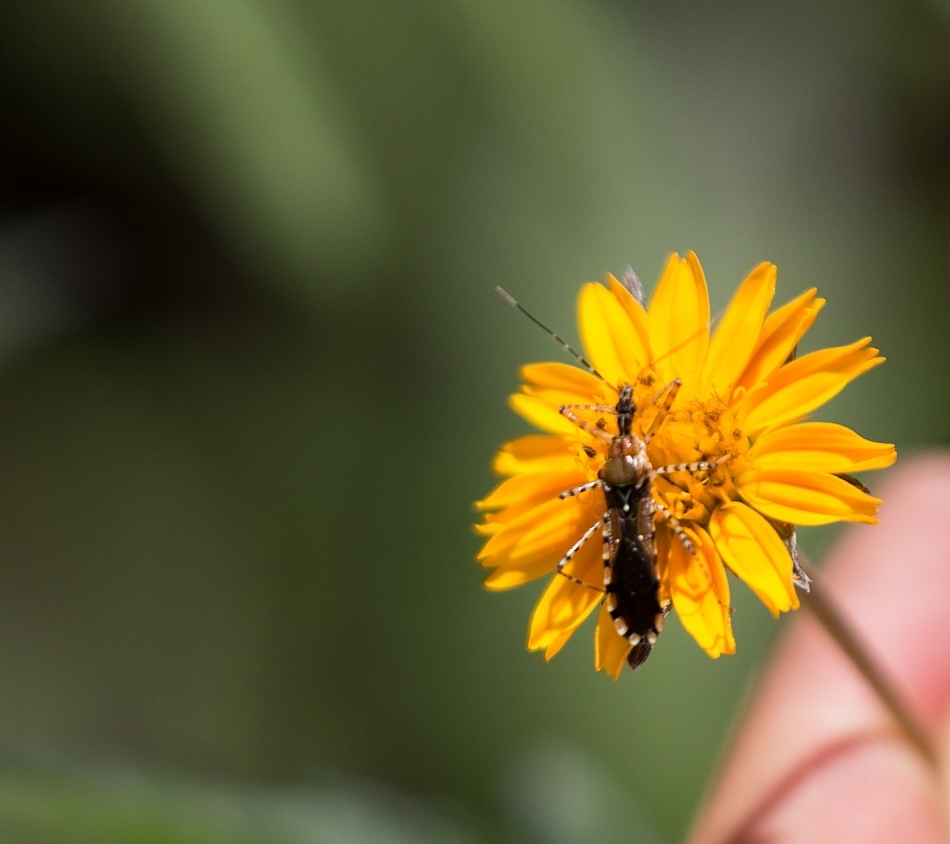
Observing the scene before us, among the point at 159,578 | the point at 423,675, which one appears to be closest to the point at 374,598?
the point at 423,675

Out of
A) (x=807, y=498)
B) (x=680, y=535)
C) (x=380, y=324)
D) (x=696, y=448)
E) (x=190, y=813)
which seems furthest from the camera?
(x=380, y=324)

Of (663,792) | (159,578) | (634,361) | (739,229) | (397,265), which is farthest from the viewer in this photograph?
(159,578)

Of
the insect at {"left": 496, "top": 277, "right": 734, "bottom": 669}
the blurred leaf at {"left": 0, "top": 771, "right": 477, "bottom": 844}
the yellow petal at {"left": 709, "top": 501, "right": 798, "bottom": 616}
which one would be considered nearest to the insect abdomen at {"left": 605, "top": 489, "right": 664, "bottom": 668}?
the insect at {"left": 496, "top": 277, "right": 734, "bottom": 669}

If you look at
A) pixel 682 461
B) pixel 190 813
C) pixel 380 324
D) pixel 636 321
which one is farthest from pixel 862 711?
pixel 380 324

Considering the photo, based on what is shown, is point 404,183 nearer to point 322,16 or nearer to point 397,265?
point 397,265

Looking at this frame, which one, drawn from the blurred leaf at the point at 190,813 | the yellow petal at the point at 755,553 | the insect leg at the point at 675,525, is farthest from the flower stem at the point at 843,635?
the blurred leaf at the point at 190,813

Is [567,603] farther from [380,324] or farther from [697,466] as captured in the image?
[380,324]
